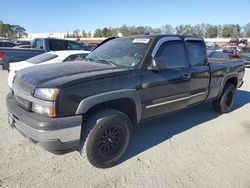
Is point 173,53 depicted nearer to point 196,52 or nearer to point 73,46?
point 196,52

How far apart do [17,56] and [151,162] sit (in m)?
8.20

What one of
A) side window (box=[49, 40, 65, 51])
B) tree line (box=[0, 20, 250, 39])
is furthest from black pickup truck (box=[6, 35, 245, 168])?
tree line (box=[0, 20, 250, 39])

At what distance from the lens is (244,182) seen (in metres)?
3.40

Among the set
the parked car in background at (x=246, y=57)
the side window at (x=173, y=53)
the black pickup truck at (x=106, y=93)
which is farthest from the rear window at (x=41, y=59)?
the parked car in background at (x=246, y=57)

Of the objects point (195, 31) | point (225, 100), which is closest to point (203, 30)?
point (195, 31)

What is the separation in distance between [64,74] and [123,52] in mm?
1261

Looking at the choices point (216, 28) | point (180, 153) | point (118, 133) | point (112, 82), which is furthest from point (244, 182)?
point (216, 28)

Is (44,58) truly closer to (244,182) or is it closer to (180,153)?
(180,153)

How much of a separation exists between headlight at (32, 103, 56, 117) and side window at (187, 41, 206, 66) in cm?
301

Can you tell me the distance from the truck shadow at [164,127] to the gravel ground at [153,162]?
2 cm

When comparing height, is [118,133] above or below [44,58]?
below

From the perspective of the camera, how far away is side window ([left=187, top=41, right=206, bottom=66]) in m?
5.01

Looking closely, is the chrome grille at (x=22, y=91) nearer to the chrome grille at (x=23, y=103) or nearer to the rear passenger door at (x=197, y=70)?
the chrome grille at (x=23, y=103)

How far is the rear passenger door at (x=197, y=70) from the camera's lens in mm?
4945
